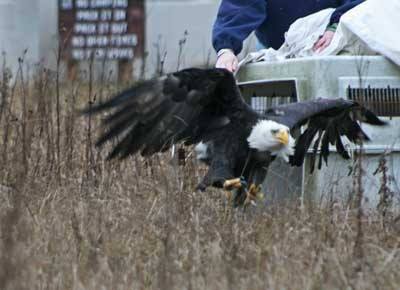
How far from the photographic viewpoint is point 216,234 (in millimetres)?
5027

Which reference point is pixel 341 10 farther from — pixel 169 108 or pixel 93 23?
pixel 93 23

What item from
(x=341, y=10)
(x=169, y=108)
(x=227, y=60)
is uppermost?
(x=341, y=10)

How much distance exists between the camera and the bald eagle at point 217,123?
18.0 ft

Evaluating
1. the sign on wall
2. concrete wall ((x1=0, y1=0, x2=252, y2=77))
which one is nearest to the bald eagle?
the sign on wall

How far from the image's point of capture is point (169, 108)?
18.2ft

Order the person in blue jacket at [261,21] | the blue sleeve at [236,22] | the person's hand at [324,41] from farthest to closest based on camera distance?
the blue sleeve at [236,22] → the person in blue jacket at [261,21] → the person's hand at [324,41]

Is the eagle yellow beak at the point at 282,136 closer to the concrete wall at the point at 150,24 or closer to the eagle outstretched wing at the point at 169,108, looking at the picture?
the eagle outstretched wing at the point at 169,108

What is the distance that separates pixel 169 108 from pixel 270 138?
18.8 inches

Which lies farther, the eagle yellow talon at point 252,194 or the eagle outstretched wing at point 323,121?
the eagle outstretched wing at point 323,121

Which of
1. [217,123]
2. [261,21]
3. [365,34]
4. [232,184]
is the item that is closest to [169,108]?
[217,123]

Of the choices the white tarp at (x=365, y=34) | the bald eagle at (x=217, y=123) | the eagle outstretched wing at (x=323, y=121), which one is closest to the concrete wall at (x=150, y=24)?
the white tarp at (x=365, y=34)

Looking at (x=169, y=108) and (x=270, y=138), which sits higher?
(x=169, y=108)

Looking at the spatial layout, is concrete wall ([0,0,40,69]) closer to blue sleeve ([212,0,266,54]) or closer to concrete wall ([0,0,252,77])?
concrete wall ([0,0,252,77])

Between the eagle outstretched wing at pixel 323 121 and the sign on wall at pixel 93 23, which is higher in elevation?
the eagle outstretched wing at pixel 323 121
